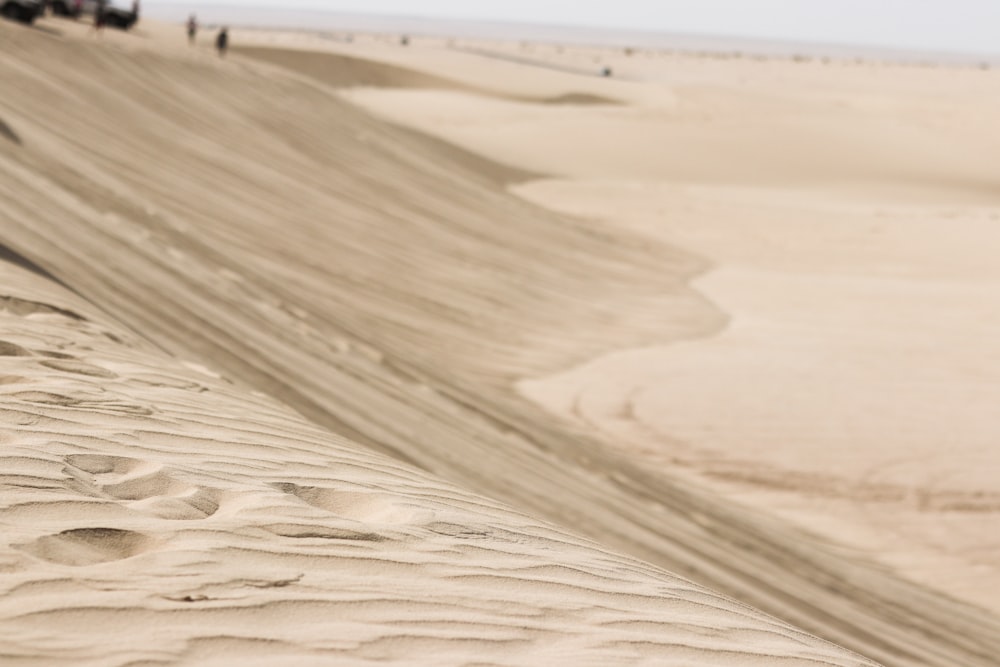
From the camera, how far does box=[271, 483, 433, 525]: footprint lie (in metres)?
2.94

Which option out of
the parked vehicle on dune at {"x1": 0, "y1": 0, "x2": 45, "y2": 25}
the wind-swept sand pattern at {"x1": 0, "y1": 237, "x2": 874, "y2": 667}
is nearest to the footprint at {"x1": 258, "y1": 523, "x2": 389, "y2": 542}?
the wind-swept sand pattern at {"x1": 0, "y1": 237, "x2": 874, "y2": 667}

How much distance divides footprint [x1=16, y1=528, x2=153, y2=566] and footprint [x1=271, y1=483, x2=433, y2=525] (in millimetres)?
583

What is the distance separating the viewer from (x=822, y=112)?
32406 mm

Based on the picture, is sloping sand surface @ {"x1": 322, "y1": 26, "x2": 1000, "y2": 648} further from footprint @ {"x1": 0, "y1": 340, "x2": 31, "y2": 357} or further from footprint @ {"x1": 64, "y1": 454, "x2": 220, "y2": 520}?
footprint @ {"x1": 64, "y1": 454, "x2": 220, "y2": 520}

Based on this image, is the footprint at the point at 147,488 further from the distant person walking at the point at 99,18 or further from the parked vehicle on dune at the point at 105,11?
the parked vehicle on dune at the point at 105,11

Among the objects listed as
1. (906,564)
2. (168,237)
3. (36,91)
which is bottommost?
(906,564)

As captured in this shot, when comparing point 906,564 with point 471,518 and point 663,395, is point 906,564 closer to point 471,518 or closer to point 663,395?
point 663,395

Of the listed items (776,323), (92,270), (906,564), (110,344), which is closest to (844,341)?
(776,323)

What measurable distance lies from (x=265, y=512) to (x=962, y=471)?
5.07 metres

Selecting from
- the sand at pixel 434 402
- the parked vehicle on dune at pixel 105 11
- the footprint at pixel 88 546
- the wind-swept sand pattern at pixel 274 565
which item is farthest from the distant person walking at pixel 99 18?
the footprint at pixel 88 546

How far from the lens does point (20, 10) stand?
604 inches

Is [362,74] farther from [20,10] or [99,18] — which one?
[20,10]

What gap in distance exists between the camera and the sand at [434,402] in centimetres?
237

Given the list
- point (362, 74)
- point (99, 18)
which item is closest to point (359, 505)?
point (99, 18)
